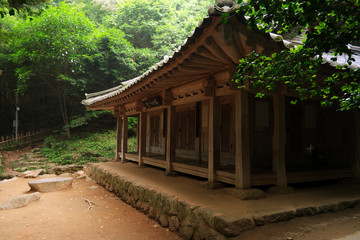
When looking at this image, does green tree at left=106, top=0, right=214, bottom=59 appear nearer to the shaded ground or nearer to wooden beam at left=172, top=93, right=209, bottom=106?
wooden beam at left=172, top=93, right=209, bottom=106

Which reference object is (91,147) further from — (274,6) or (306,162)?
(274,6)

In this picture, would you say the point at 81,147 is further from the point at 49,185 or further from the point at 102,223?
the point at 102,223

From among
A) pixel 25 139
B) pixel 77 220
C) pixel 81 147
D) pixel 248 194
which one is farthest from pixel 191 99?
pixel 25 139

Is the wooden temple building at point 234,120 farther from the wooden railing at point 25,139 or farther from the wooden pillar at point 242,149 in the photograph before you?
the wooden railing at point 25,139

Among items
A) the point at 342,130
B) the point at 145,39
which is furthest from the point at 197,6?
the point at 342,130

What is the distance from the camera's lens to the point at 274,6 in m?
1.89

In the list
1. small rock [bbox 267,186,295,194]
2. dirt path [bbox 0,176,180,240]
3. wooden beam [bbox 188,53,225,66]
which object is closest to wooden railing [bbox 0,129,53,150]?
dirt path [bbox 0,176,180,240]

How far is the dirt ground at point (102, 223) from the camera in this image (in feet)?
11.1

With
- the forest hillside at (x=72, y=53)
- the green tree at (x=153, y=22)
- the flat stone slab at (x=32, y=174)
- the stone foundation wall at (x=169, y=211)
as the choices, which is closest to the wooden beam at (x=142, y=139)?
the stone foundation wall at (x=169, y=211)

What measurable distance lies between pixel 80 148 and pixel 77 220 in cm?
1020

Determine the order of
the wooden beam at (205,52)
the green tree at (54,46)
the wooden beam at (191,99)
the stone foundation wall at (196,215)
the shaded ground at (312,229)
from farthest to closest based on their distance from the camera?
the green tree at (54,46)
the wooden beam at (191,99)
the wooden beam at (205,52)
the stone foundation wall at (196,215)
the shaded ground at (312,229)

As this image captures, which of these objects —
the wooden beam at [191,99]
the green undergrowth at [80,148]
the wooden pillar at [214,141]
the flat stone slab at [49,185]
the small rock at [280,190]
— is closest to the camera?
the small rock at [280,190]

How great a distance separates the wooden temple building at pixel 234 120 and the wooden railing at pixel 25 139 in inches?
426

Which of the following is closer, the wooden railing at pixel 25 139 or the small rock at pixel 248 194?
the small rock at pixel 248 194
